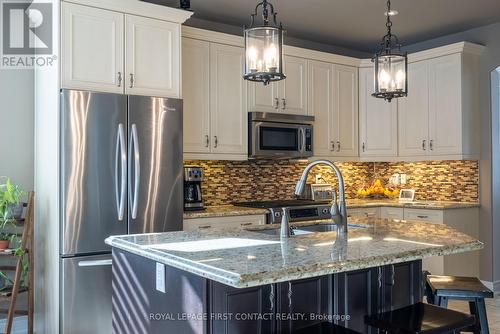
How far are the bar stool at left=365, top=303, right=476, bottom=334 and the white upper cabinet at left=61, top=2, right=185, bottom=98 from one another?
2415mm

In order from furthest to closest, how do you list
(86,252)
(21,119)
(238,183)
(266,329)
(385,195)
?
(385,195) < (238,183) < (21,119) < (86,252) < (266,329)

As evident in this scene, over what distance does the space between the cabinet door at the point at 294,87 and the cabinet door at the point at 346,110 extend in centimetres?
A: 50

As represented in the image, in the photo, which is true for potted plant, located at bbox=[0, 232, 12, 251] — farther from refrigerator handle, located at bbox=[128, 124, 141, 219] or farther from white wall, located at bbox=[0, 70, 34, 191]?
refrigerator handle, located at bbox=[128, 124, 141, 219]

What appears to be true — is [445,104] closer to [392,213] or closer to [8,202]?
[392,213]

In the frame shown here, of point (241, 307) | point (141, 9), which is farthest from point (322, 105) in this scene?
point (241, 307)

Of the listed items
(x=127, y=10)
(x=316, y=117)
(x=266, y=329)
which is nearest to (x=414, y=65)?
(x=316, y=117)

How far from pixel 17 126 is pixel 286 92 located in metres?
2.57

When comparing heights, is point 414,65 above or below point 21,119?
above

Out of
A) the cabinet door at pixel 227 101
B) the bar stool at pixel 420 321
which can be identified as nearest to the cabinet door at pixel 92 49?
the cabinet door at pixel 227 101

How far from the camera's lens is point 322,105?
5.29 metres

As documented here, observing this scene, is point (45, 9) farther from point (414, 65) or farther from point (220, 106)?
point (414, 65)

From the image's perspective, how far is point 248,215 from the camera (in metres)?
4.27

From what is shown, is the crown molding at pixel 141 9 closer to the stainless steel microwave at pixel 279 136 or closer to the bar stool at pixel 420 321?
the stainless steel microwave at pixel 279 136

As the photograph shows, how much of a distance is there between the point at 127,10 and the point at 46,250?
190 centimetres
